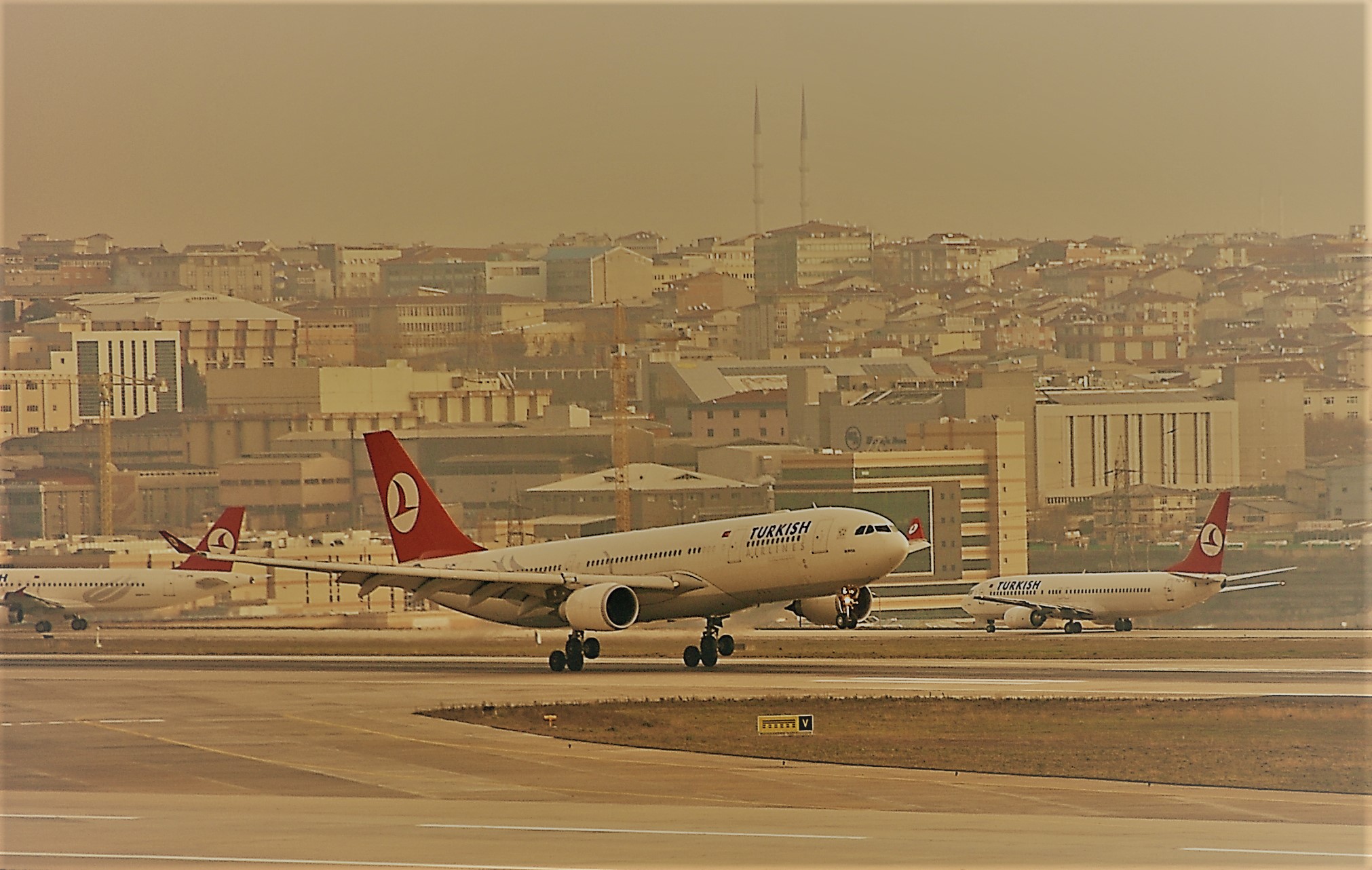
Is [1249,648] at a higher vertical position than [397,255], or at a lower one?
lower

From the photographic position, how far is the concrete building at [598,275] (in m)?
136

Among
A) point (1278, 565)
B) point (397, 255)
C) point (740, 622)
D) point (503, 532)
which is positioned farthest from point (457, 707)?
point (1278, 565)

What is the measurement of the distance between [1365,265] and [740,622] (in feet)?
364

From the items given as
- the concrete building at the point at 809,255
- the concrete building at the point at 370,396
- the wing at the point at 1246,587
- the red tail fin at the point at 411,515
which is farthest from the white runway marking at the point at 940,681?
the concrete building at the point at 370,396

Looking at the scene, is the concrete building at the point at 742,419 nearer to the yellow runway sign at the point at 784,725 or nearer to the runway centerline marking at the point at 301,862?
the yellow runway sign at the point at 784,725

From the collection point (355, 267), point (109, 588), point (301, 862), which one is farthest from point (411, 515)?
point (355, 267)

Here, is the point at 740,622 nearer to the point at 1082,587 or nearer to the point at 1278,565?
the point at 1082,587

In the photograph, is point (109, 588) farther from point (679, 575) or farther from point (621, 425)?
point (621, 425)

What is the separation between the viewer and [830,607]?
4262 centimetres

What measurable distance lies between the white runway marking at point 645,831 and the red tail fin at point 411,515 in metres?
28.1

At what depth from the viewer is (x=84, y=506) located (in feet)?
449

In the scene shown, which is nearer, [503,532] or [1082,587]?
[1082,587]

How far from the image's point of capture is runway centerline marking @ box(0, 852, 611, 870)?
19.0m

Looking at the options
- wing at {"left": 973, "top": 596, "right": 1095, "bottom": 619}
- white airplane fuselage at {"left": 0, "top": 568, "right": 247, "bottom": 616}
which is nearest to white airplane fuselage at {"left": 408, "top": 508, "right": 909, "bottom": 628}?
white airplane fuselage at {"left": 0, "top": 568, "right": 247, "bottom": 616}
